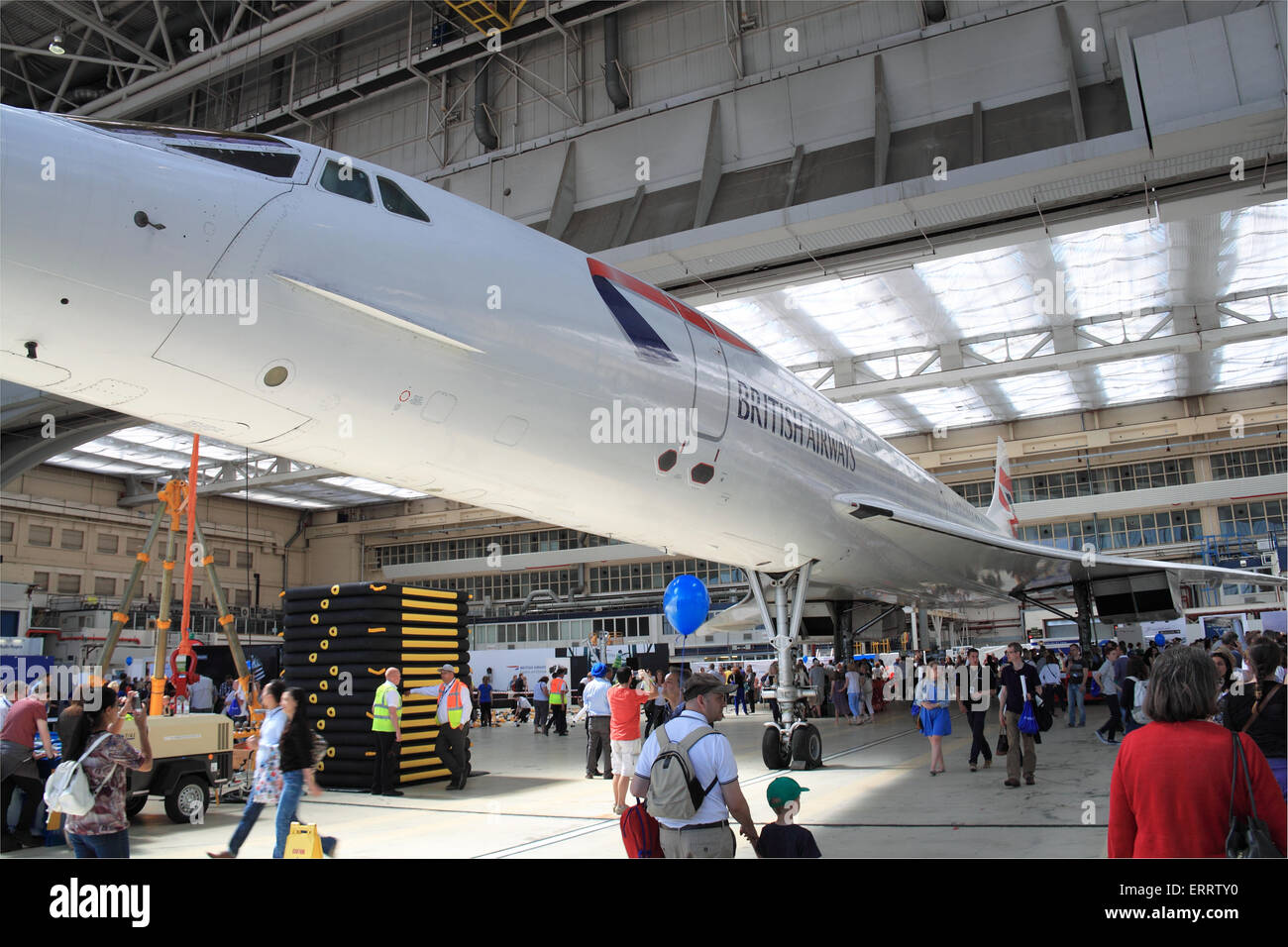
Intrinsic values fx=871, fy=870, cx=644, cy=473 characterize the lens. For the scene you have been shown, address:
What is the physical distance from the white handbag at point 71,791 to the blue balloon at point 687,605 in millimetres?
8104

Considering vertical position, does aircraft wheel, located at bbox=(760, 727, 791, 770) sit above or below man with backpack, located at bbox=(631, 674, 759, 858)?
below

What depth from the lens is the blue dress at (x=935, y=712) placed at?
9219mm

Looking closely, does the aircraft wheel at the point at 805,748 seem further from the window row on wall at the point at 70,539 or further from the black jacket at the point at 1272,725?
the window row on wall at the point at 70,539

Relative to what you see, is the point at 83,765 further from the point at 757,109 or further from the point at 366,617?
the point at 757,109

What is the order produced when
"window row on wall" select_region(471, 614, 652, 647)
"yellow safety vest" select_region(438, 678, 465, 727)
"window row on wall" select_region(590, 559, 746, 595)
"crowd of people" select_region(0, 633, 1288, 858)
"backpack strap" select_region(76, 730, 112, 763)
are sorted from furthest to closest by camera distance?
1. "window row on wall" select_region(590, 559, 746, 595)
2. "window row on wall" select_region(471, 614, 652, 647)
3. "yellow safety vest" select_region(438, 678, 465, 727)
4. "backpack strap" select_region(76, 730, 112, 763)
5. "crowd of people" select_region(0, 633, 1288, 858)

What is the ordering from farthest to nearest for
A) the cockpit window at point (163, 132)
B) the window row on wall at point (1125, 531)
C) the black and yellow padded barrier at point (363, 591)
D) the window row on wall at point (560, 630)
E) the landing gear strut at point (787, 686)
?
the window row on wall at point (560, 630) < the window row on wall at point (1125, 531) < the black and yellow padded barrier at point (363, 591) < the landing gear strut at point (787, 686) < the cockpit window at point (163, 132)

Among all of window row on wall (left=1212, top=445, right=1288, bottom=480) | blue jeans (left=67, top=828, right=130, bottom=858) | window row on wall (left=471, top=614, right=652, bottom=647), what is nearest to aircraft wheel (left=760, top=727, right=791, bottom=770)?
blue jeans (left=67, top=828, right=130, bottom=858)

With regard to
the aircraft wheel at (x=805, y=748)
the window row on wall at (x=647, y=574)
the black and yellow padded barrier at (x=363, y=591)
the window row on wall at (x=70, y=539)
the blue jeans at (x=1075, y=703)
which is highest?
the window row on wall at (x=70, y=539)

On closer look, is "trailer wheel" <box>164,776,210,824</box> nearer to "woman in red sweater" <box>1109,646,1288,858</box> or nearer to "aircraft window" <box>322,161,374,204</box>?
"aircraft window" <box>322,161,374,204</box>

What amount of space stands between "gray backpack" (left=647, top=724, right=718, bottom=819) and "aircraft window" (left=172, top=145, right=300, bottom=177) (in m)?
3.45

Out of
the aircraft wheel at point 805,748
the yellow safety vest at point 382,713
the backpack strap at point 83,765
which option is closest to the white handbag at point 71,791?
the backpack strap at point 83,765

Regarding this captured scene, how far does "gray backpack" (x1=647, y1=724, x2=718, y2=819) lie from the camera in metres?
3.50
